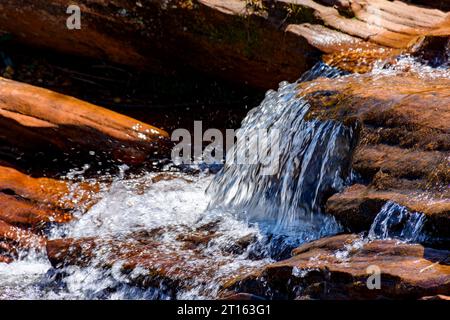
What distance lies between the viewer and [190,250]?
501 cm

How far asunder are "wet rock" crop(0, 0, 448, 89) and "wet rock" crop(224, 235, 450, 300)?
213cm

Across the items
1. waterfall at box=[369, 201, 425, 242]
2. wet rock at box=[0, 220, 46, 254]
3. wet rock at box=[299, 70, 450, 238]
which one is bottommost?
wet rock at box=[0, 220, 46, 254]

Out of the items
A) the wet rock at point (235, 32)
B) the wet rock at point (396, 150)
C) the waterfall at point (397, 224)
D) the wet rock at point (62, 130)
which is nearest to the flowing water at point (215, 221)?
the waterfall at point (397, 224)

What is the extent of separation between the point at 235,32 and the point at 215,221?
194 centimetres

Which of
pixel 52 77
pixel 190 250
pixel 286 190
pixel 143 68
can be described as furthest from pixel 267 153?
pixel 52 77

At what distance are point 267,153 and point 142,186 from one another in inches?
39.3

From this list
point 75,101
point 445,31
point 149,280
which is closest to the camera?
point 149,280

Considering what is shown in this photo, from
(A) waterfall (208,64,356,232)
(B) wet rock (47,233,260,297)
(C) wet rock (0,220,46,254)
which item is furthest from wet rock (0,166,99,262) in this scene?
(A) waterfall (208,64,356,232)

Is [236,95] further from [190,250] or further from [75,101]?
[190,250]

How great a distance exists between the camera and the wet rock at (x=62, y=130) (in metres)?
6.20

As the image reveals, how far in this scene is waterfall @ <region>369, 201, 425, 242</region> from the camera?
13.3ft

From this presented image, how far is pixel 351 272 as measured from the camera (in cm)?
385

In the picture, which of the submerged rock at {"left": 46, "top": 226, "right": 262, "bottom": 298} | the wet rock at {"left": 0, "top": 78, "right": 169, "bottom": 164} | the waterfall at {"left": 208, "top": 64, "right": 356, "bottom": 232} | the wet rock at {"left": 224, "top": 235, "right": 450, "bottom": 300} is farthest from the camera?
the wet rock at {"left": 0, "top": 78, "right": 169, "bottom": 164}

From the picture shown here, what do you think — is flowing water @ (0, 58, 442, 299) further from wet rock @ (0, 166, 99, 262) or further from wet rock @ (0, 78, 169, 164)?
wet rock @ (0, 78, 169, 164)
